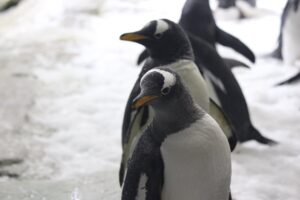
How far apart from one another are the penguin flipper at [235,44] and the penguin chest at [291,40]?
102cm

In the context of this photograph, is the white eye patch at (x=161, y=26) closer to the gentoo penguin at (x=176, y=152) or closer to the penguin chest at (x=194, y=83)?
the penguin chest at (x=194, y=83)

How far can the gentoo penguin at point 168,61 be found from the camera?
1.78 meters

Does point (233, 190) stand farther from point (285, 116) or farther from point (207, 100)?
point (285, 116)

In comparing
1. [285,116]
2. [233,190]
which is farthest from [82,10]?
[233,190]

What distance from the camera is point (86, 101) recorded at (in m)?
2.95

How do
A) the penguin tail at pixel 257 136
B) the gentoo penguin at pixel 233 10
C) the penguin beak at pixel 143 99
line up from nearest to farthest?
the penguin beak at pixel 143 99
the penguin tail at pixel 257 136
the gentoo penguin at pixel 233 10

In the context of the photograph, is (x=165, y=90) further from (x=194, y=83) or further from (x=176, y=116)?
(x=194, y=83)

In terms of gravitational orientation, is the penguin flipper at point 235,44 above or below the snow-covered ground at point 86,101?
above

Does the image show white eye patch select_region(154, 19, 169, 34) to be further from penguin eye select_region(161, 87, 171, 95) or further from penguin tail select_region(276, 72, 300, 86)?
penguin tail select_region(276, 72, 300, 86)

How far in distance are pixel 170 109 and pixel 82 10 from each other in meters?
3.39

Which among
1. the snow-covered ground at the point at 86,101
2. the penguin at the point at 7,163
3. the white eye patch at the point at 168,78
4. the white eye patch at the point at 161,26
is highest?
the white eye patch at the point at 168,78

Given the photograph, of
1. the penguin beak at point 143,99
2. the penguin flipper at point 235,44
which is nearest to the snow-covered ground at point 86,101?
the penguin flipper at point 235,44

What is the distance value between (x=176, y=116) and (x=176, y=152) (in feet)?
0.30

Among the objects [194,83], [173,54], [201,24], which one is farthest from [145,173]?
[201,24]
